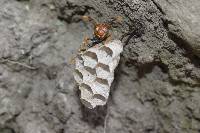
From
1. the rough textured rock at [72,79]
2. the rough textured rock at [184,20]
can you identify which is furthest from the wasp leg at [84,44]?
→ the rough textured rock at [184,20]

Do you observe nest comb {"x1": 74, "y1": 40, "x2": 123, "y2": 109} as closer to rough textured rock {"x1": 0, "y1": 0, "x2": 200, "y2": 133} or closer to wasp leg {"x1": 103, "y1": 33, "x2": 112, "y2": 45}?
wasp leg {"x1": 103, "y1": 33, "x2": 112, "y2": 45}

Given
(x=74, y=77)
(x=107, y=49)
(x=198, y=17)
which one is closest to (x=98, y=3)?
(x=107, y=49)

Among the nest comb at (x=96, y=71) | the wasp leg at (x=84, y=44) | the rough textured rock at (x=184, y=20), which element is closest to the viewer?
the rough textured rock at (x=184, y=20)

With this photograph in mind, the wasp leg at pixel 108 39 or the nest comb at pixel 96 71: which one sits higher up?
the wasp leg at pixel 108 39

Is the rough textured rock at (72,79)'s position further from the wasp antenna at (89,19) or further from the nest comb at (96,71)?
the nest comb at (96,71)

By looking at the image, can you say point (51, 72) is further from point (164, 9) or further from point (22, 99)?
point (164, 9)

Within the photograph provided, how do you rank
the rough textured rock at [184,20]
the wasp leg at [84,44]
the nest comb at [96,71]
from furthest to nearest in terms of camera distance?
the wasp leg at [84,44] → the nest comb at [96,71] → the rough textured rock at [184,20]

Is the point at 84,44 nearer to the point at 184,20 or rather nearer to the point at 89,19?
the point at 89,19

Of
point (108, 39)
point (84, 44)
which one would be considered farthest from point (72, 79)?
point (108, 39)

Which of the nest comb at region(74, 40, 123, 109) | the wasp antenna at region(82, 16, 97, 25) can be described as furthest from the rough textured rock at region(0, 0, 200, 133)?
the nest comb at region(74, 40, 123, 109)
